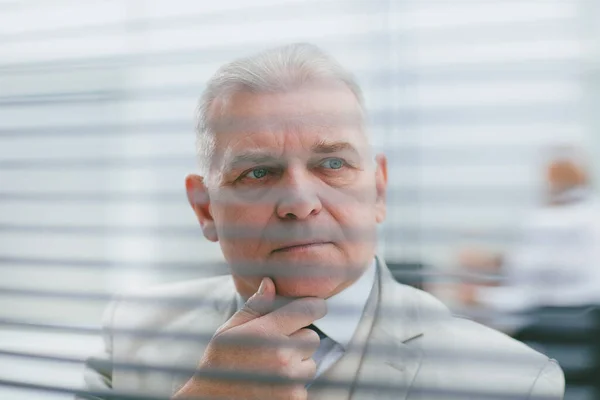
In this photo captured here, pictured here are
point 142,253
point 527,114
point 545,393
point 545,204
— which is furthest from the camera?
point 545,204

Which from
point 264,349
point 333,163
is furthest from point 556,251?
point 264,349

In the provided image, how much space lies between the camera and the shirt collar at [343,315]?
3.94ft

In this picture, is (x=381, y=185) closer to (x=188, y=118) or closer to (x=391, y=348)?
(x=391, y=348)

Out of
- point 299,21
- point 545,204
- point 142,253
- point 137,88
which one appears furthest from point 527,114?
point 545,204

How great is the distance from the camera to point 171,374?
1325 mm

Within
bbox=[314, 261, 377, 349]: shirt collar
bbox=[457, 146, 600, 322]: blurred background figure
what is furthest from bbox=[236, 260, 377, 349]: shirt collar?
bbox=[457, 146, 600, 322]: blurred background figure

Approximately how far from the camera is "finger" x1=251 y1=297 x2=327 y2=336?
112cm

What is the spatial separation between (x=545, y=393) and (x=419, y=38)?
681mm

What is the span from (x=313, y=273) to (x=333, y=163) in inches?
7.9

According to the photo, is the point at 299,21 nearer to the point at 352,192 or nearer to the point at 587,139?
the point at 352,192

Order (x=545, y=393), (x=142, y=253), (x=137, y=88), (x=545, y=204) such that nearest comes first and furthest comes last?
(x=545, y=393)
(x=137, y=88)
(x=142, y=253)
(x=545, y=204)

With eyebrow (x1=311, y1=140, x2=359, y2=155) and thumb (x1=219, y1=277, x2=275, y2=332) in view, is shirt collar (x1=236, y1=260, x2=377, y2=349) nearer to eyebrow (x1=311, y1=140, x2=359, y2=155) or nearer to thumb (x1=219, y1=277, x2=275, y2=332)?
thumb (x1=219, y1=277, x2=275, y2=332)

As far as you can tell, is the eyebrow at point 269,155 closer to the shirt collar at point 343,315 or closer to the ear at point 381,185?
the ear at point 381,185

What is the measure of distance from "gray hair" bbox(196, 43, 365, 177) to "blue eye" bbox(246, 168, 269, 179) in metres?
0.11
